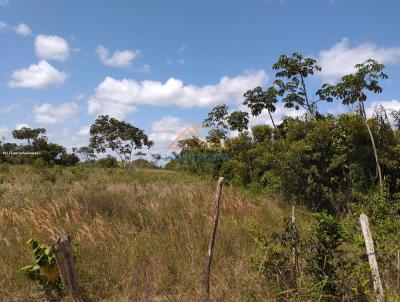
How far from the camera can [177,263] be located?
191 inches

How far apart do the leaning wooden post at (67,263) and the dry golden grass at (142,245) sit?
52cm

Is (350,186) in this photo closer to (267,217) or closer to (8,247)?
(267,217)

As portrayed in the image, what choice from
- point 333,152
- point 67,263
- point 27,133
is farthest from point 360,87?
point 27,133

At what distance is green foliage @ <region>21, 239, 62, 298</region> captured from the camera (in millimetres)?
4086

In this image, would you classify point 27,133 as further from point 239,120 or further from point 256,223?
point 256,223

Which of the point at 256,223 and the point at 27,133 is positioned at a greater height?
the point at 27,133

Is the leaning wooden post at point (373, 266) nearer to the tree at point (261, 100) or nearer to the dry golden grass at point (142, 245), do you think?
the dry golden grass at point (142, 245)

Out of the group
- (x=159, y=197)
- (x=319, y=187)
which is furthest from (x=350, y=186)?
(x=159, y=197)

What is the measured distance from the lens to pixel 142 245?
5383 millimetres

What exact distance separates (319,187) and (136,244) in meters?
6.03

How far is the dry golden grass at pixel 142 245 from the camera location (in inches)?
167

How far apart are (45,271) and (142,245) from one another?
1574 millimetres

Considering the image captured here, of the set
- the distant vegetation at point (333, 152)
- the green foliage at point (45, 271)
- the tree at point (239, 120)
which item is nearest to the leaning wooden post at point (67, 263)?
the green foliage at point (45, 271)

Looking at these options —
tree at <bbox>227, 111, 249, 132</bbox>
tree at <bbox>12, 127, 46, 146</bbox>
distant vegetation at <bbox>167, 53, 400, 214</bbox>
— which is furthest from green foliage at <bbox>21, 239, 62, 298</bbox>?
tree at <bbox>12, 127, 46, 146</bbox>
